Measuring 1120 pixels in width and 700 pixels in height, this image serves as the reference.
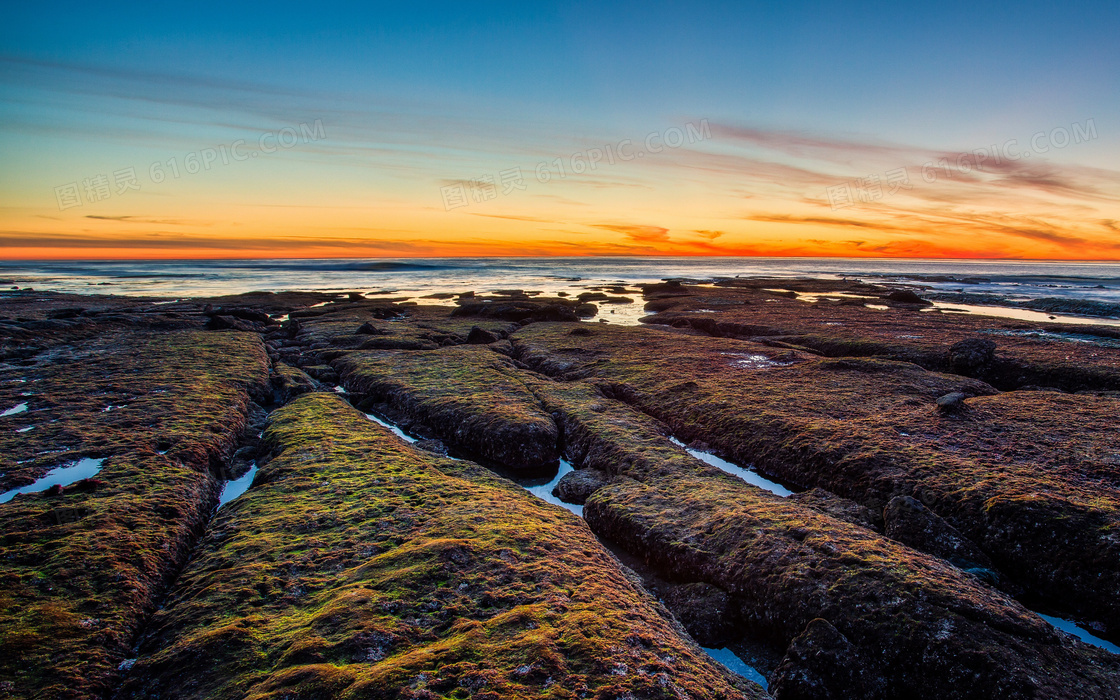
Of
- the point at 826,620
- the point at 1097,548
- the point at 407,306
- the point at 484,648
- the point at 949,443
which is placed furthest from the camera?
the point at 407,306

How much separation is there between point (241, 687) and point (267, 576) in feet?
9.98

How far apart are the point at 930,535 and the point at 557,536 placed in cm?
883

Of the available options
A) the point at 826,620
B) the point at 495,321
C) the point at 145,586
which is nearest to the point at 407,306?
the point at 495,321

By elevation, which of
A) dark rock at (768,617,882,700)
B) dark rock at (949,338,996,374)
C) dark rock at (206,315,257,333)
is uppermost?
dark rock at (949,338,996,374)

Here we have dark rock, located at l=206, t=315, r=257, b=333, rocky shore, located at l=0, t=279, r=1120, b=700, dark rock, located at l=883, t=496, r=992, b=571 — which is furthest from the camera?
dark rock, located at l=206, t=315, r=257, b=333

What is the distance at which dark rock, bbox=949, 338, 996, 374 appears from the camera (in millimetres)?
27859

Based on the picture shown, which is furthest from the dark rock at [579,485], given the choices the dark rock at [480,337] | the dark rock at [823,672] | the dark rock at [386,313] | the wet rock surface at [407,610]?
the dark rock at [386,313]

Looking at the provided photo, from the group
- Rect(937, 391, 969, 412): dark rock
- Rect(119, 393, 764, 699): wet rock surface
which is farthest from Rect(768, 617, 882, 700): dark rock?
Rect(937, 391, 969, 412): dark rock

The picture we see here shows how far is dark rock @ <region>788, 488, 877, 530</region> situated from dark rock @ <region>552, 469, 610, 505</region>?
576 centimetres

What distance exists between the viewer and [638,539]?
12.8 m

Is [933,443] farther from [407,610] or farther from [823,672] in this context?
[407,610]

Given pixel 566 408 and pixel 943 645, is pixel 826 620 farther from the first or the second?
pixel 566 408

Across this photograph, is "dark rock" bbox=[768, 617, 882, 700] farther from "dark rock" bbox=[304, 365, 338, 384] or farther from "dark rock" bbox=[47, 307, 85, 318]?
"dark rock" bbox=[47, 307, 85, 318]

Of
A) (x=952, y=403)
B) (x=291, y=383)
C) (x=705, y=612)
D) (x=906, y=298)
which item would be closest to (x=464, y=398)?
(x=291, y=383)
